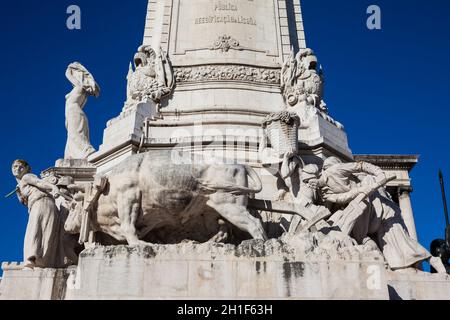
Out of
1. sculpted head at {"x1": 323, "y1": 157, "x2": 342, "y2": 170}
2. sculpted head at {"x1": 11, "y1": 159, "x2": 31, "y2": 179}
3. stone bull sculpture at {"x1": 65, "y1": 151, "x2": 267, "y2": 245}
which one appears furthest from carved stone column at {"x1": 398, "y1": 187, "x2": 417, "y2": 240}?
sculpted head at {"x1": 11, "y1": 159, "x2": 31, "y2": 179}

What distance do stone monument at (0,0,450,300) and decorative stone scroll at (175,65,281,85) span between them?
0.12ft

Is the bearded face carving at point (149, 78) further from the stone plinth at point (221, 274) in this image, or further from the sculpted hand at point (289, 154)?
the stone plinth at point (221, 274)

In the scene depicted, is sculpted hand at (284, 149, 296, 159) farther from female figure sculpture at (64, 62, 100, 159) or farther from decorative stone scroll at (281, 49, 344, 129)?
female figure sculpture at (64, 62, 100, 159)

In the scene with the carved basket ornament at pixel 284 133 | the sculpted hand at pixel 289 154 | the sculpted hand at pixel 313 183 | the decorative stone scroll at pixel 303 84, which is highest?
the decorative stone scroll at pixel 303 84

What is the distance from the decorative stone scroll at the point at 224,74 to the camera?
1393 cm

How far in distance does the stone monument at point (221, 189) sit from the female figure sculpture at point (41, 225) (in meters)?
0.04

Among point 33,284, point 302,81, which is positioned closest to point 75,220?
point 33,284

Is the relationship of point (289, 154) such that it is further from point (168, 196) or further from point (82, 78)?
point (82, 78)

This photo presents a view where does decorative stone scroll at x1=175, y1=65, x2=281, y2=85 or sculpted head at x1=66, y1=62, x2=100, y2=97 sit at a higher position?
sculpted head at x1=66, y1=62, x2=100, y2=97

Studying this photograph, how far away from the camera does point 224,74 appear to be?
1392cm

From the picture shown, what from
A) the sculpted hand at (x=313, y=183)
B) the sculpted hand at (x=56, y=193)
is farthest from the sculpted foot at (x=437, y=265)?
the sculpted hand at (x=56, y=193)

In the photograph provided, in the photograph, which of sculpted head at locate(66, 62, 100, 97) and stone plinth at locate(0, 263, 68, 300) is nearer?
stone plinth at locate(0, 263, 68, 300)

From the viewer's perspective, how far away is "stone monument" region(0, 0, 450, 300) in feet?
25.8

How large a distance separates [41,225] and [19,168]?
156 cm
